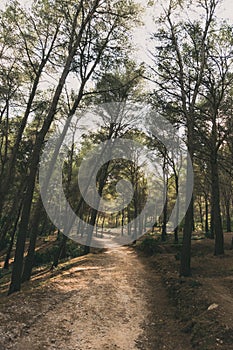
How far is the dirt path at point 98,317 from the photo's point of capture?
18.1ft

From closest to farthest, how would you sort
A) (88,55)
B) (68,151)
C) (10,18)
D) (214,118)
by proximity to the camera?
1. (10,18)
2. (88,55)
3. (214,118)
4. (68,151)

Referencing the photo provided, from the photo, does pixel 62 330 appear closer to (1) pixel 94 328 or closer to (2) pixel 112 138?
(1) pixel 94 328

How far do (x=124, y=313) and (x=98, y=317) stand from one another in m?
0.85

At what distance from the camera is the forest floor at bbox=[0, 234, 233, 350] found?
5.48 m

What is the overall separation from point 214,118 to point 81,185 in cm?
1910

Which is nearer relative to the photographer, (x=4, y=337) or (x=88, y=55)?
(x=4, y=337)

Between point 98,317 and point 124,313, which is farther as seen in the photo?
point 124,313

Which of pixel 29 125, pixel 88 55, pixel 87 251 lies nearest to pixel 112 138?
pixel 29 125

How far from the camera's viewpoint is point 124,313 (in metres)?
7.35

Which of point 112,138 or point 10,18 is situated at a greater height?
point 10,18

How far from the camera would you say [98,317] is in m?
6.96

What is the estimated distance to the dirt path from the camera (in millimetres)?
5508

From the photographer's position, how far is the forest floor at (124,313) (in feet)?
18.0

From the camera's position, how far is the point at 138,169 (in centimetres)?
2967
